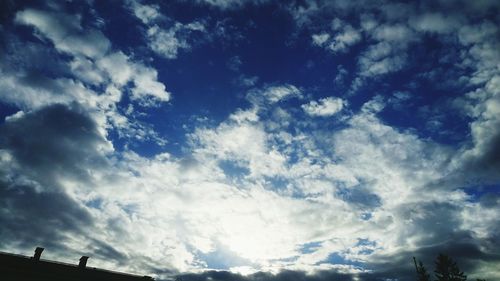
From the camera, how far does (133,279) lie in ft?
97.1

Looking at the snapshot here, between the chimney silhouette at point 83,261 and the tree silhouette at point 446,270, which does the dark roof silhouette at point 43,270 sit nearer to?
the chimney silhouette at point 83,261

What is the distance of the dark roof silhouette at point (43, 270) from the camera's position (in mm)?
21797

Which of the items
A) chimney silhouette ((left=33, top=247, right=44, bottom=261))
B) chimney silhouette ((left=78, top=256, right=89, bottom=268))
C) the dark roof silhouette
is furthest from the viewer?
chimney silhouette ((left=78, top=256, right=89, bottom=268))

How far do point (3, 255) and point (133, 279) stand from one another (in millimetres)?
11287

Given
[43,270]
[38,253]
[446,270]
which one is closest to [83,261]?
[43,270]

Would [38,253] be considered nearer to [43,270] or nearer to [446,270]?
[43,270]

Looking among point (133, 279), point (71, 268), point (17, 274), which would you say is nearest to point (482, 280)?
point (133, 279)

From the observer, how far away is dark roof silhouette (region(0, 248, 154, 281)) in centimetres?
2180

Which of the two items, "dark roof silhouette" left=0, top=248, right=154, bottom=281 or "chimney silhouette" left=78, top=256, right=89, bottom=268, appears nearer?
"dark roof silhouette" left=0, top=248, right=154, bottom=281

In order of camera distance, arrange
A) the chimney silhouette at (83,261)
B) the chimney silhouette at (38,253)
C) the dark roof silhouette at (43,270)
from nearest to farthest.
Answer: the dark roof silhouette at (43,270), the chimney silhouette at (38,253), the chimney silhouette at (83,261)

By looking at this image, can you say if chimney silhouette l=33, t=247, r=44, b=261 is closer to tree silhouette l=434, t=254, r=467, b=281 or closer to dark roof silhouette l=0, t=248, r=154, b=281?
dark roof silhouette l=0, t=248, r=154, b=281

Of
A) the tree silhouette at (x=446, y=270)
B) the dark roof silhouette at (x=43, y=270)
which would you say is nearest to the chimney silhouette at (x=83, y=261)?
the dark roof silhouette at (x=43, y=270)

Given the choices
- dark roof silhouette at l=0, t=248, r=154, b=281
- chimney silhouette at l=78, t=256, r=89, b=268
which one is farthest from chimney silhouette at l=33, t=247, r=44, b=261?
chimney silhouette at l=78, t=256, r=89, b=268

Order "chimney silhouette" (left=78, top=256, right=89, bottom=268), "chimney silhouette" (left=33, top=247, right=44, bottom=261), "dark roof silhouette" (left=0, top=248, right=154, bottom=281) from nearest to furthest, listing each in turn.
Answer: "dark roof silhouette" (left=0, top=248, right=154, bottom=281) → "chimney silhouette" (left=33, top=247, right=44, bottom=261) → "chimney silhouette" (left=78, top=256, right=89, bottom=268)
